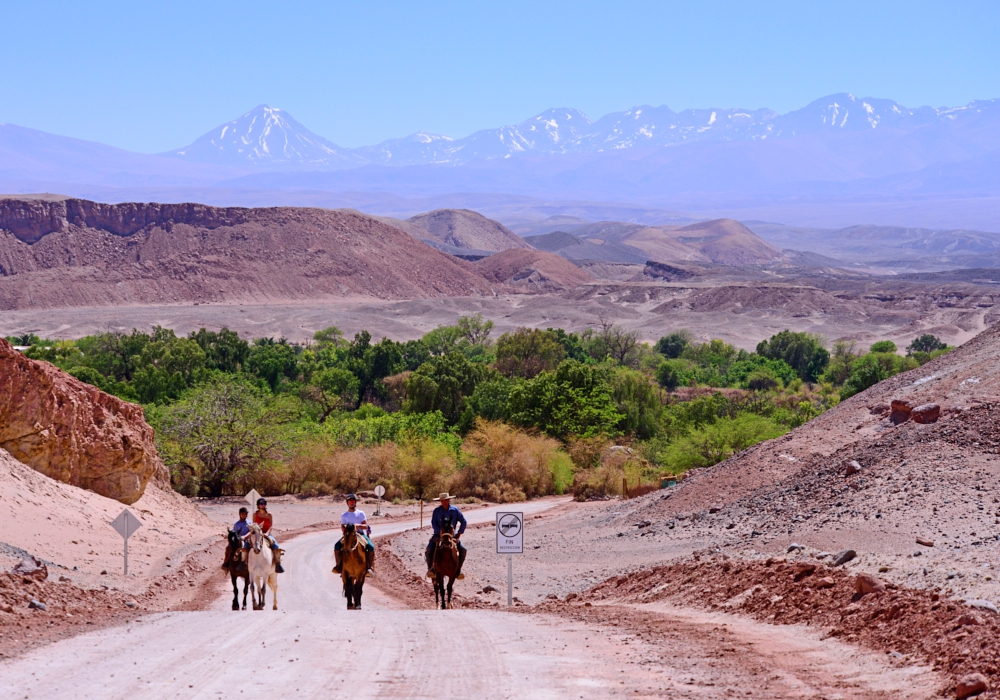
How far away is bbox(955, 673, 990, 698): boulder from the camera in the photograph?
24.8 ft

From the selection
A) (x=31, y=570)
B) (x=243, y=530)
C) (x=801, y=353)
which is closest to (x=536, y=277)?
(x=801, y=353)

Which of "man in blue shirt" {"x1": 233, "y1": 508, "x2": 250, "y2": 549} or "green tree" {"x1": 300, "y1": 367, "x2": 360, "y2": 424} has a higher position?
"man in blue shirt" {"x1": 233, "y1": 508, "x2": 250, "y2": 549}

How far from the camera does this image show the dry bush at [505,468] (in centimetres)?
4447

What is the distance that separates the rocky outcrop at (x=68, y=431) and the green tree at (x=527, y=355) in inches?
1758

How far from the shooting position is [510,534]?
55.5 feet

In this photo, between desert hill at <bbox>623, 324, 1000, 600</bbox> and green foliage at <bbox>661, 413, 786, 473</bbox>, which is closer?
desert hill at <bbox>623, 324, 1000, 600</bbox>

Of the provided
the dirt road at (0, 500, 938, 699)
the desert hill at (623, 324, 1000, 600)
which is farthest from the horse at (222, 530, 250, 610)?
the desert hill at (623, 324, 1000, 600)

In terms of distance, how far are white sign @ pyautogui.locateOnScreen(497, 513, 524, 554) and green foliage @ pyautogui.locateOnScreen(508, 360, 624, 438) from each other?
106 feet

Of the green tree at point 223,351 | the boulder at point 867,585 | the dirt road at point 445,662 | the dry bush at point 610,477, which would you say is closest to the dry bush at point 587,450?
the dry bush at point 610,477

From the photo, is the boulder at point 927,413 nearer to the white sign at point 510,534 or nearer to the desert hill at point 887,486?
the desert hill at point 887,486

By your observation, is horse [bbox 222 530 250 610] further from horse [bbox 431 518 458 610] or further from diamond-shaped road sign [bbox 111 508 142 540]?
diamond-shaped road sign [bbox 111 508 142 540]

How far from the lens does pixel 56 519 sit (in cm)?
2069

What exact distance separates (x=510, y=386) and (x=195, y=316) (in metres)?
81.3

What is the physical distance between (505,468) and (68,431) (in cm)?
2349
